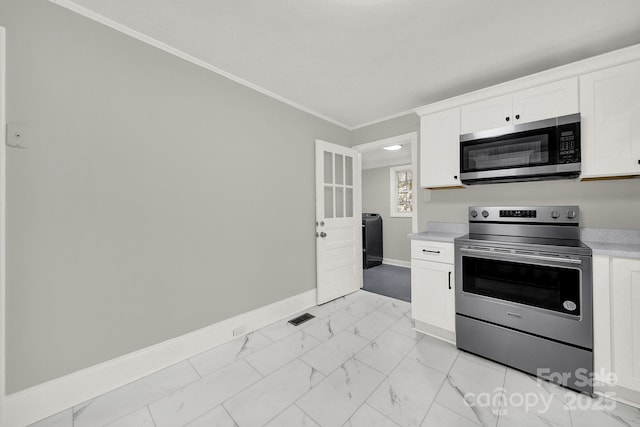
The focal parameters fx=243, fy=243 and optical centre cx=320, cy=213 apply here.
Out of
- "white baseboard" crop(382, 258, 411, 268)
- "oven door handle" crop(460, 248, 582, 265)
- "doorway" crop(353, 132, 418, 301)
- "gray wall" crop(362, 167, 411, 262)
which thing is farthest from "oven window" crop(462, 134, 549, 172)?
"white baseboard" crop(382, 258, 411, 268)

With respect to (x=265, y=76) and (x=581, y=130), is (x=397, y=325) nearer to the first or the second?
(x=581, y=130)

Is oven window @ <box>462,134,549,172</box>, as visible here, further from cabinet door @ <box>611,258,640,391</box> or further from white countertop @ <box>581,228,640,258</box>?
cabinet door @ <box>611,258,640,391</box>

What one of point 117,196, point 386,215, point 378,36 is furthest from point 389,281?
point 117,196

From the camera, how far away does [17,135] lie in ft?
4.52

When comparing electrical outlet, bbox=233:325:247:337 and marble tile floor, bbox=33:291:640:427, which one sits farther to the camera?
electrical outlet, bbox=233:325:247:337

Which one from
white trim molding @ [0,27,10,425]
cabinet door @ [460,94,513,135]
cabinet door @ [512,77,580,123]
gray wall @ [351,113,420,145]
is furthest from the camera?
gray wall @ [351,113,420,145]

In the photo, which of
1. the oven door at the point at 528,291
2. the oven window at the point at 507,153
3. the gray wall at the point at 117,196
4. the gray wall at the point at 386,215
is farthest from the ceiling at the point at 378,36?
the gray wall at the point at 386,215

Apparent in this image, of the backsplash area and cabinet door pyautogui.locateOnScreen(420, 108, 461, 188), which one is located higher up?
cabinet door pyautogui.locateOnScreen(420, 108, 461, 188)

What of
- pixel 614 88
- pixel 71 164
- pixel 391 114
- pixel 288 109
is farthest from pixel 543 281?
pixel 71 164

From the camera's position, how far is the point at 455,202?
2.73 meters

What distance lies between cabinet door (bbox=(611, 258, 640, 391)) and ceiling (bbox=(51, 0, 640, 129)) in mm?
1620

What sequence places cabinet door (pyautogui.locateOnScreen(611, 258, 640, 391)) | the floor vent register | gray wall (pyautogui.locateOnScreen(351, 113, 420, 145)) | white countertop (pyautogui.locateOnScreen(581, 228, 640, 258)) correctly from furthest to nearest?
gray wall (pyautogui.locateOnScreen(351, 113, 420, 145)) → the floor vent register → white countertop (pyautogui.locateOnScreen(581, 228, 640, 258)) → cabinet door (pyautogui.locateOnScreen(611, 258, 640, 391))

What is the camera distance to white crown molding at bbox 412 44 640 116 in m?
1.70

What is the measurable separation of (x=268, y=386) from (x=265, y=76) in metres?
2.59
